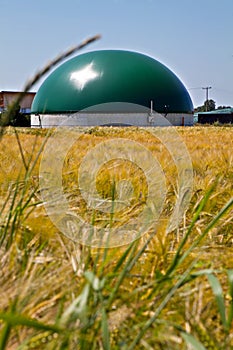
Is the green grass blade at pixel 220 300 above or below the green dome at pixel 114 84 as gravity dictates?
below

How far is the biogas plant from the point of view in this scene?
21.4 m

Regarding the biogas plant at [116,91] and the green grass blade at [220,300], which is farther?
the biogas plant at [116,91]

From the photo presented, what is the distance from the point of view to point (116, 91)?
2127 cm

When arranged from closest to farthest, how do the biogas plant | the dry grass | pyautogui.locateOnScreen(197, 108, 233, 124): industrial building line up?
the dry grass, the biogas plant, pyautogui.locateOnScreen(197, 108, 233, 124): industrial building

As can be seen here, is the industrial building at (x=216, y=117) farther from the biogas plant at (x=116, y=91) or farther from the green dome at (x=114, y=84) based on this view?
the biogas plant at (x=116, y=91)

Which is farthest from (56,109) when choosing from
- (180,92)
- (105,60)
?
(180,92)

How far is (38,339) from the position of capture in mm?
537

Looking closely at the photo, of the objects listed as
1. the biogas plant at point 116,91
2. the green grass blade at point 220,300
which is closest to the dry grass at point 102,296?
the green grass blade at point 220,300

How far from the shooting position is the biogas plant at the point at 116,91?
2136 centimetres

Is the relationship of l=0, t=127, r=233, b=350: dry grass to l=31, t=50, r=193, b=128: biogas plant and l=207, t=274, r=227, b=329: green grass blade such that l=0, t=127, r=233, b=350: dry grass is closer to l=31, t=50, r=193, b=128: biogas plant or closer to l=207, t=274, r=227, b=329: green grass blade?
l=207, t=274, r=227, b=329: green grass blade

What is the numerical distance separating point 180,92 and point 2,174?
22.8 metres

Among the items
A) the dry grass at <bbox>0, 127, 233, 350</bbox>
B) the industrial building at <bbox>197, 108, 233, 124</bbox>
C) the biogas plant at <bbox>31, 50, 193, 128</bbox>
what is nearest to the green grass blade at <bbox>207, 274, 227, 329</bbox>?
the dry grass at <bbox>0, 127, 233, 350</bbox>

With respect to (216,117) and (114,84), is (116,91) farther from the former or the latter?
(216,117)

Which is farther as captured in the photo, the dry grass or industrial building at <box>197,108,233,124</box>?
industrial building at <box>197,108,233,124</box>
